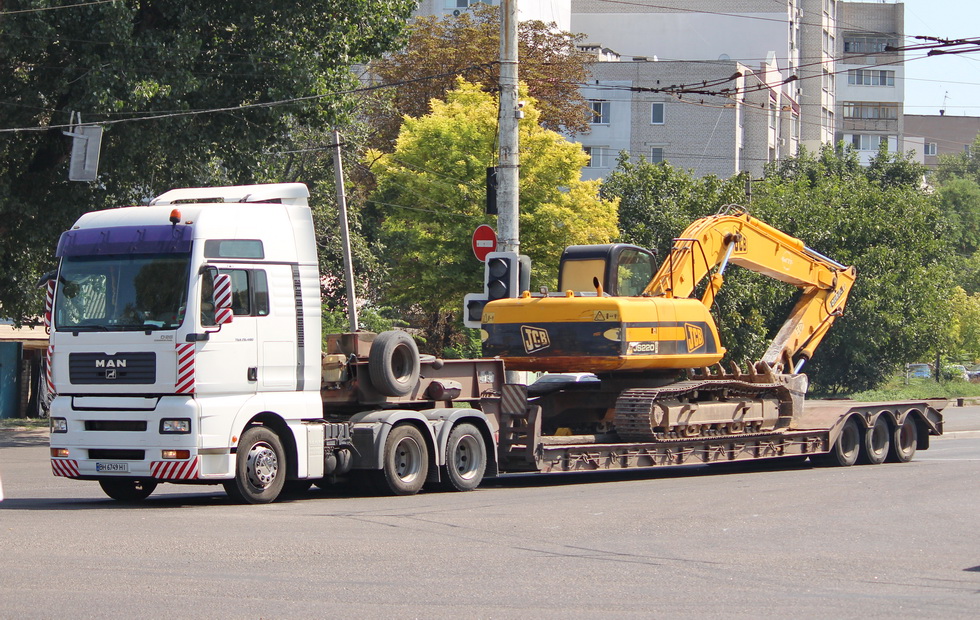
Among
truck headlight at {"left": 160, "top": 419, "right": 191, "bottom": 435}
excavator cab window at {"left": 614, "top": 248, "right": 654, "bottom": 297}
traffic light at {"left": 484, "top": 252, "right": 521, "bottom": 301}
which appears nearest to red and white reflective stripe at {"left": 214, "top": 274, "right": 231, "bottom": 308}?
truck headlight at {"left": 160, "top": 419, "right": 191, "bottom": 435}

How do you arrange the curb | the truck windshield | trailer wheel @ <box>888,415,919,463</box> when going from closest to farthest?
the truck windshield
trailer wheel @ <box>888,415,919,463</box>
the curb

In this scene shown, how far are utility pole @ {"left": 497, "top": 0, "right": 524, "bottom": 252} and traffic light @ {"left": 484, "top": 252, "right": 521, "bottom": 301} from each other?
978mm

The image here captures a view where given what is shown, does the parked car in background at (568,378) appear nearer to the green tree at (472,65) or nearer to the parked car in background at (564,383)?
the parked car in background at (564,383)

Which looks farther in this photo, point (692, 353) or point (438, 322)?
point (438, 322)

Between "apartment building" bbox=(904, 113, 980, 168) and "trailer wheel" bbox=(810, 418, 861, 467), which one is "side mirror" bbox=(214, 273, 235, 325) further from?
"apartment building" bbox=(904, 113, 980, 168)

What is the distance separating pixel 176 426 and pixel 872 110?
93.6 m

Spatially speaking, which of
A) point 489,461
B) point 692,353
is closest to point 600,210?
point 692,353

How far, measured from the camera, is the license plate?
1338 centimetres

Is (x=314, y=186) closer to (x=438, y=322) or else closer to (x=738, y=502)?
(x=438, y=322)

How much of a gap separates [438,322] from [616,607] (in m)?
37.0

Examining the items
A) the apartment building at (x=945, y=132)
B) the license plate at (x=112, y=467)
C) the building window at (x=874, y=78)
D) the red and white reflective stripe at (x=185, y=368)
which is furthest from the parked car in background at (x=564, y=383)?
the apartment building at (x=945, y=132)

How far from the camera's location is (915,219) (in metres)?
49.7

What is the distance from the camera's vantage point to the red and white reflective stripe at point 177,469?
13.1 m

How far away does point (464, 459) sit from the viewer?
16.0 meters
